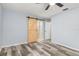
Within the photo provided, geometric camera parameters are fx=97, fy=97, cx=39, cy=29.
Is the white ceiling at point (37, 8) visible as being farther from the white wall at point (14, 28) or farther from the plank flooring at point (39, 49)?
the plank flooring at point (39, 49)

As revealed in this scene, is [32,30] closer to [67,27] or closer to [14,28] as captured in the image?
[14,28]

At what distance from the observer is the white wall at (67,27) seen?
5.49 ft

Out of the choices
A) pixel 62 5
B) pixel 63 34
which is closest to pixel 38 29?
pixel 63 34

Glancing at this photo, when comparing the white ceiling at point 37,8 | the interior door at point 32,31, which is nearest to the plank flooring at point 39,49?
the interior door at point 32,31

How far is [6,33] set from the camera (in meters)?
1.60

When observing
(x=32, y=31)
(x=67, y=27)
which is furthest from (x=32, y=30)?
(x=67, y=27)

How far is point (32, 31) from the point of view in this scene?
1787mm

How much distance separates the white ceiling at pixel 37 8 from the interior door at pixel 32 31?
0.15 meters

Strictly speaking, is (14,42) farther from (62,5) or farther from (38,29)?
(62,5)

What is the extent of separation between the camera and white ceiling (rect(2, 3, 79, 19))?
59.3 inches

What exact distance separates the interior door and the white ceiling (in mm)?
148

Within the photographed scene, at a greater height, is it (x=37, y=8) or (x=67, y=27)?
(x=37, y=8)

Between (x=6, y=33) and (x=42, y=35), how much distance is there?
2.06 feet

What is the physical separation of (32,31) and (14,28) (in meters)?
0.33
